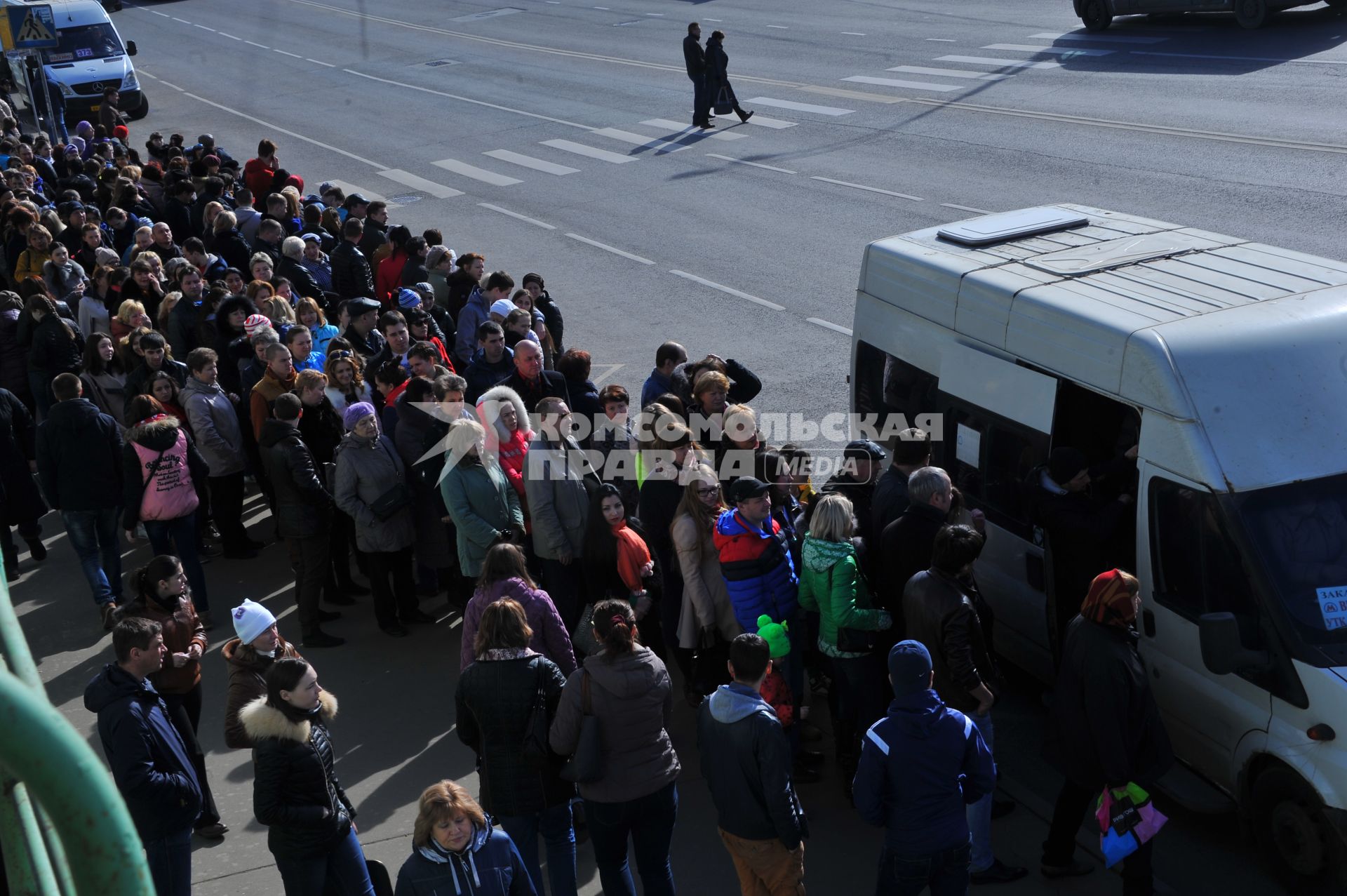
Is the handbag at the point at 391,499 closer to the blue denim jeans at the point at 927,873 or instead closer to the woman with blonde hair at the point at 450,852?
the woman with blonde hair at the point at 450,852

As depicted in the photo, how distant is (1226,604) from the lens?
5926 mm

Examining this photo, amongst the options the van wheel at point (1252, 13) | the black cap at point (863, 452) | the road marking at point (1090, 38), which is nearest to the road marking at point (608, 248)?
the black cap at point (863, 452)

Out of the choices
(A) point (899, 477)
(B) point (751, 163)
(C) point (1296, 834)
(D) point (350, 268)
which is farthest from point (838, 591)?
(B) point (751, 163)

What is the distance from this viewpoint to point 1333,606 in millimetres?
5707

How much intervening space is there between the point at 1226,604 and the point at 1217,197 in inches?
490

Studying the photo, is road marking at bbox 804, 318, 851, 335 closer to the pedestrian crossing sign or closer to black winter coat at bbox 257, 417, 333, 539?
black winter coat at bbox 257, 417, 333, 539

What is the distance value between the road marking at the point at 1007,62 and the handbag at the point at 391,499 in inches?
839

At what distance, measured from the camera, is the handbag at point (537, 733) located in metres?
5.56

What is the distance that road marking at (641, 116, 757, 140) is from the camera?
82.1 feet

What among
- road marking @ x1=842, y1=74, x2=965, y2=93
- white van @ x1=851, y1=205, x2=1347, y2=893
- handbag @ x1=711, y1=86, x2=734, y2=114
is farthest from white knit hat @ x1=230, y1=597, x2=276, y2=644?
road marking @ x1=842, y1=74, x2=965, y2=93

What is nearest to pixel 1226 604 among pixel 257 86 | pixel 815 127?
pixel 815 127

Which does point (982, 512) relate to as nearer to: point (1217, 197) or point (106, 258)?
point (106, 258)

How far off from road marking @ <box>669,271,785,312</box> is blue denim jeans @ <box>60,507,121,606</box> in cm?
831

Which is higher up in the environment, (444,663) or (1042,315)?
(1042,315)
